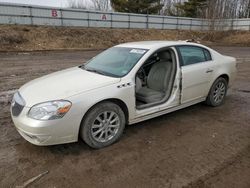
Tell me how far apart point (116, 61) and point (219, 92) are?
8.22 feet

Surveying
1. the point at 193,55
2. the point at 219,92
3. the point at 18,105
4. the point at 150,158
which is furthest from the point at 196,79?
the point at 18,105

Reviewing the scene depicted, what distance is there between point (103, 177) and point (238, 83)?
5988mm

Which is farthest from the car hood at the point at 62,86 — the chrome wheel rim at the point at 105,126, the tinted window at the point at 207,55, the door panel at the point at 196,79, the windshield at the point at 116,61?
the tinted window at the point at 207,55

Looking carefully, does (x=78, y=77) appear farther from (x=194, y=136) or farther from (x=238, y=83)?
(x=238, y=83)

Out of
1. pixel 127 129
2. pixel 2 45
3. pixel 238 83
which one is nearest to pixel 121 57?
pixel 127 129

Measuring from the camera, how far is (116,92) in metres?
3.25

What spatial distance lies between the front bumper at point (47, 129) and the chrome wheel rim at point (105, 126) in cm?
31

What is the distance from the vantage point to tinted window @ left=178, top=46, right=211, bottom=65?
13.8 ft

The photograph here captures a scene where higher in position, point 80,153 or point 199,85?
point 199,85

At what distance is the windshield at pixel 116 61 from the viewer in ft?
12.0

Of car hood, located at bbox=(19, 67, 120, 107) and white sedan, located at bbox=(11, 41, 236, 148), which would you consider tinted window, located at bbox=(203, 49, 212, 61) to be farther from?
car hood, located at bbox=(19, 67, 120, 107)

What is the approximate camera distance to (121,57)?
13.2 ft

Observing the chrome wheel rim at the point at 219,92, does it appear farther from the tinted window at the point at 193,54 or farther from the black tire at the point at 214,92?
the tinted window at the point at 193,54

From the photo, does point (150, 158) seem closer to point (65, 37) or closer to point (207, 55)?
point (207, 55)
